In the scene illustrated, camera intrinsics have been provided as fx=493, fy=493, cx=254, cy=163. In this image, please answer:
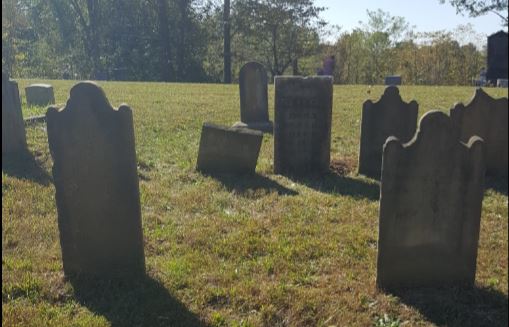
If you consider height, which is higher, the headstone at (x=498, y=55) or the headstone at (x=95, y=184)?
the headstone at (x=498, y=55)

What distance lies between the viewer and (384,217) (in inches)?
138

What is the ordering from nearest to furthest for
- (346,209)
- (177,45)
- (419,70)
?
(346,209)
(419,70)
(177,45)

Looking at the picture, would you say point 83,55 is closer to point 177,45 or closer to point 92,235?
point 177,45

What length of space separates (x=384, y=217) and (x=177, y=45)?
14745mm

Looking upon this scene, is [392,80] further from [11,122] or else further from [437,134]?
[437,134]

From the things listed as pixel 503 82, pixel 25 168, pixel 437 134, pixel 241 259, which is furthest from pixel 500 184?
pixel 25 168

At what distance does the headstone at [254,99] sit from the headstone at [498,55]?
960 cm

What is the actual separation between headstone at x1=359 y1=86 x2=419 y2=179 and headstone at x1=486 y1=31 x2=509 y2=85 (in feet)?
19.2

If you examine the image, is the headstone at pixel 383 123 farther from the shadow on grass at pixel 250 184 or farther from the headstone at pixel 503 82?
the headstone at pixel 503 82

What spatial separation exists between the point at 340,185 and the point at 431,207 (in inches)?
129

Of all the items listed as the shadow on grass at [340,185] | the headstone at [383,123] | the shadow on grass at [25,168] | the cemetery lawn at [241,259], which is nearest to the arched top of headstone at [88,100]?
the cemetery lawn at [241,259]

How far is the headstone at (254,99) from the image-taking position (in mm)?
10766

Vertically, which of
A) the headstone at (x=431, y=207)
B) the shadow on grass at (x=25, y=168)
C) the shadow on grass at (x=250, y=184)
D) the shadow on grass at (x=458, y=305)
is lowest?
the shadow on grass at (x=458, y=305)

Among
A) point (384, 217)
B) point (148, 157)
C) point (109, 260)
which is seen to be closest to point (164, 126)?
point (148, 157)
